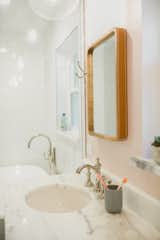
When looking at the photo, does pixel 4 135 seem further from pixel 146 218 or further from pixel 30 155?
pixel 146 218

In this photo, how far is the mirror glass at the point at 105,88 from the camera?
48.7 inches

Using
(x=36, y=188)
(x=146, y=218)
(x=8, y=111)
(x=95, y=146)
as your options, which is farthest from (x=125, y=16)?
(x=8, y=111)

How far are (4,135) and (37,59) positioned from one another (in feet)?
2.75

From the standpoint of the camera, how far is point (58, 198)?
1434mm

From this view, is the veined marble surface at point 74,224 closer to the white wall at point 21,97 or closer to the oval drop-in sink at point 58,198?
the oval drop-in sink at point 58,198

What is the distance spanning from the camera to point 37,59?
236cm

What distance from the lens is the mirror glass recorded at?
124 centimetres

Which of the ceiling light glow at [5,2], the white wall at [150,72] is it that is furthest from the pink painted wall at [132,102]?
the ceiling light glow at [5,2]

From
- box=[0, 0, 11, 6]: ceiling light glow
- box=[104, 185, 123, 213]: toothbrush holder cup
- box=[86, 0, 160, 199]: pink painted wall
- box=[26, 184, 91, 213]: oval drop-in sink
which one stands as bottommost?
box=[26, 184, 91, 213]: oval drop-in sink

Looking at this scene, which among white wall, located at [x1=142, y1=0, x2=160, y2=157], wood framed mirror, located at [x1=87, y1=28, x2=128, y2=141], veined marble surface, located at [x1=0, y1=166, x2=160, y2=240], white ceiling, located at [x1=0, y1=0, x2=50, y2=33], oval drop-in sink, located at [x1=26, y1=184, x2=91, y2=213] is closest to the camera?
veined marble surface, located at [x1=0, y1=166, x2=160, y2=240]

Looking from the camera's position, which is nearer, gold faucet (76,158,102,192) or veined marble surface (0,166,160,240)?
veined marble surface (0,166,160,240)

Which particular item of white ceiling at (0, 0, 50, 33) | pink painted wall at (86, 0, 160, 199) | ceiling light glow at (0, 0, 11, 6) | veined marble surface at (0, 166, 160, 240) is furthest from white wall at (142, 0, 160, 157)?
ceiling light glow at (0, 0, 11, 6)

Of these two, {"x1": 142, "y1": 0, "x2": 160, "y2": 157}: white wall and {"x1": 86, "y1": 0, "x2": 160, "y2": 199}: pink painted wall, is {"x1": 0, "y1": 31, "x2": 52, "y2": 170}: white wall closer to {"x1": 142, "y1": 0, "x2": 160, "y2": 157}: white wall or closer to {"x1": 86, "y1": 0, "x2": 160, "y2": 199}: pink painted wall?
{"x1": 86, "y1": 0, "x2": 160, "y2": 199}: pink painted wall

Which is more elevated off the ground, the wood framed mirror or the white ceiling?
the white ceiling
